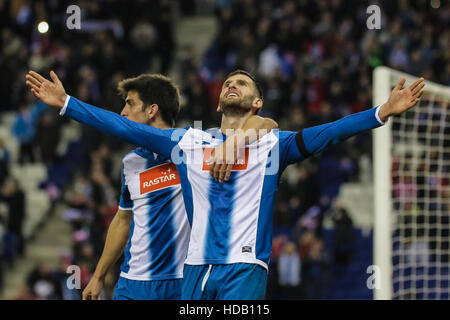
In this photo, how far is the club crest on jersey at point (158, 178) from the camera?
5609 millimetres

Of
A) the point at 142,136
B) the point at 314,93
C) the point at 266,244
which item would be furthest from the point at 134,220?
the point at 314,93

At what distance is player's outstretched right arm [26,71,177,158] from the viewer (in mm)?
4824

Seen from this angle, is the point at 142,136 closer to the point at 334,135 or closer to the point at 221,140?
the point at 221,140

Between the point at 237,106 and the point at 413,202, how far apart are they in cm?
495

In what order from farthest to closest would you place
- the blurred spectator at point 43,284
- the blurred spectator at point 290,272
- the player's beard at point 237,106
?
the blurred spectator at point 43,284 → the blurred spectator at point 290,272 → the player's beard at point 237,106

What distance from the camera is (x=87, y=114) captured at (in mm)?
4844

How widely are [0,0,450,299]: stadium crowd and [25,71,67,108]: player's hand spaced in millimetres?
7603

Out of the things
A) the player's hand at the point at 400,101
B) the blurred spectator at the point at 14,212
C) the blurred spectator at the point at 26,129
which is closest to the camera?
the player's hand at the point at 400,101

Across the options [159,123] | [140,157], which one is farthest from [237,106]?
[140,157]

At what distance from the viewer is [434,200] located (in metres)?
9.29

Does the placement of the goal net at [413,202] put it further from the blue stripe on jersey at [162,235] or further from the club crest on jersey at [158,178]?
the club crest on jersey at [158,178]

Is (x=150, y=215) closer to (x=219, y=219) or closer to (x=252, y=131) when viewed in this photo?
(x=219, y=219)

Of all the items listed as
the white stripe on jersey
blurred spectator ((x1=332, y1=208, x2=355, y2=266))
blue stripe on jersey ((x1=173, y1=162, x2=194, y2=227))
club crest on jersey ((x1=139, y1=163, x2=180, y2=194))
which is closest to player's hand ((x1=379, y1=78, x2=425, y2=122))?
the white stripe on jersey

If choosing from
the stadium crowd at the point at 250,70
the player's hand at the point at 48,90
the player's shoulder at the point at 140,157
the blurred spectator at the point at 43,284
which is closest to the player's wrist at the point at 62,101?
the player's hand at the point at 48,90
